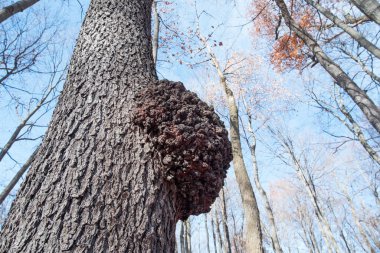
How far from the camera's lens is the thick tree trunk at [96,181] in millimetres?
893

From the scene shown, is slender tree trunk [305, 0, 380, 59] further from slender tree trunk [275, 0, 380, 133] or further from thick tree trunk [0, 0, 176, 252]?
thick tree trunk [0, 0, 176, 252]

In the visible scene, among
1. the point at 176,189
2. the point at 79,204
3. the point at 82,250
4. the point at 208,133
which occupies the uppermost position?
the point at 208,133

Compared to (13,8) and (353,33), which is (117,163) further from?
(353,33)

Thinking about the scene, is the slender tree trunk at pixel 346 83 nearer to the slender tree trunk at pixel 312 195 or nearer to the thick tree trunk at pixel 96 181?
the thick tree trunk at pixel 96 181

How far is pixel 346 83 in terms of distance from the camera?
4402 mm

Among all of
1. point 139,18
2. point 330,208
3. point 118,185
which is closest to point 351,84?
point 139,18

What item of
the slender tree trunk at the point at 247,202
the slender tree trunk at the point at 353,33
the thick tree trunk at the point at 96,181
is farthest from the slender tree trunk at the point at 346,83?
the thick tree trunk at the point at 96,181

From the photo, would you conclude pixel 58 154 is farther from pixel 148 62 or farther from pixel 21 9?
pixel 21 9

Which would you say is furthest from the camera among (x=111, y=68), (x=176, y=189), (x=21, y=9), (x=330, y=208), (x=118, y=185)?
(x=330, y=208)

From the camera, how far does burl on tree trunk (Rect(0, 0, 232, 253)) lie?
909 millimetres

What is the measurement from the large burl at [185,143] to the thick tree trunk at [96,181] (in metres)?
0.06

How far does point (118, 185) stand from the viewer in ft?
3.34

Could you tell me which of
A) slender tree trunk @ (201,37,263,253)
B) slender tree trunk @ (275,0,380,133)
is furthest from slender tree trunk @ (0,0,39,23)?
slender tree trunk @ (275,0,380,133)

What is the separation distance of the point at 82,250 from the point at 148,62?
1.10 m
